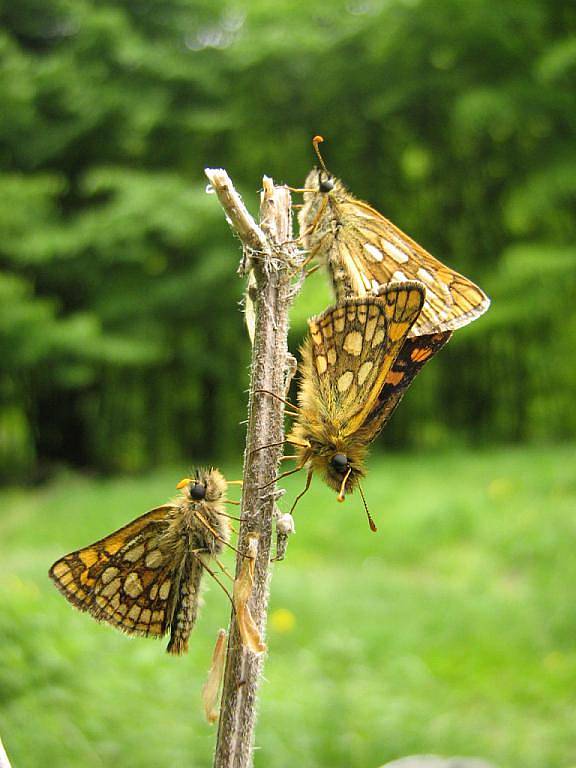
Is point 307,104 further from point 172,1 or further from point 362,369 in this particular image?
point 362,369

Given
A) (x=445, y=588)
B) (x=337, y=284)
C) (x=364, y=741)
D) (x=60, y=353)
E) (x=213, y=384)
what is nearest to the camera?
(x=337, y=284)

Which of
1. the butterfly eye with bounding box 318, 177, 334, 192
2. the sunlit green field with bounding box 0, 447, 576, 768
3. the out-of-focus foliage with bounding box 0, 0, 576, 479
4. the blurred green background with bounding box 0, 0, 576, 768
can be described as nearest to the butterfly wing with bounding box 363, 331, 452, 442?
the butterfly eye with bounding box 318, 177, 334, 192

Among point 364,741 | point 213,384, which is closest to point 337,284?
point 364,741

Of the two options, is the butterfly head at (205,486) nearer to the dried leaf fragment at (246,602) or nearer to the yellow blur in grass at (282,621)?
the dried leaf fragment at (246,602)

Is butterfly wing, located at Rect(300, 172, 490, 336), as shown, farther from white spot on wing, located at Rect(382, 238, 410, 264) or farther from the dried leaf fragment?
the dried leaf fragment

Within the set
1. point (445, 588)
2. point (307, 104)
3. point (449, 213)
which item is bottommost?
point (445, 588)

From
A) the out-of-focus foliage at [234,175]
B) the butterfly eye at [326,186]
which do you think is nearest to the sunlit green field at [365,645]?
the butterfly eye at [326,186]

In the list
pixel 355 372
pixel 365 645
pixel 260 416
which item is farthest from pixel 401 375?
pixel 365 645
